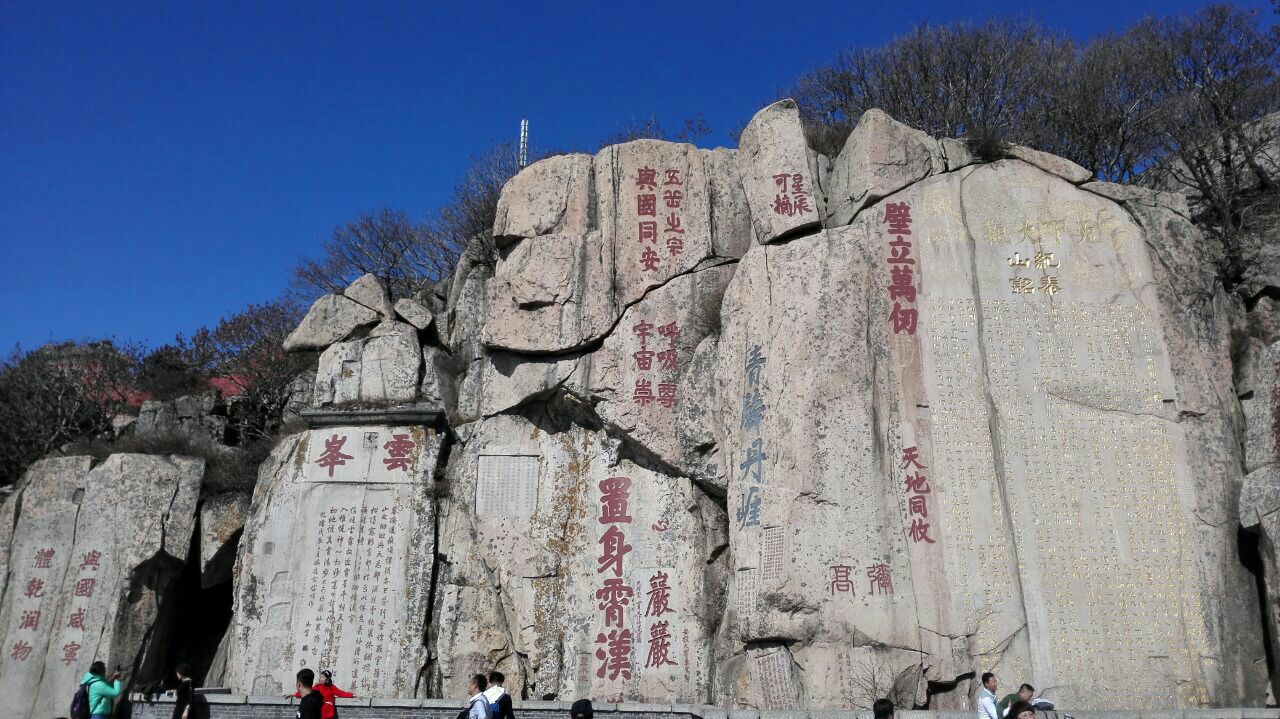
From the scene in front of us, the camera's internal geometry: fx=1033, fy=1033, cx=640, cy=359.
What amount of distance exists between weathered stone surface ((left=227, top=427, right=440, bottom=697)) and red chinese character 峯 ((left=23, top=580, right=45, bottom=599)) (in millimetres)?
2638

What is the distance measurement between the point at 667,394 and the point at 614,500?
4.48ft

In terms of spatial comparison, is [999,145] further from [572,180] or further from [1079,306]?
[572,180]

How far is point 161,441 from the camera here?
44.5 feet

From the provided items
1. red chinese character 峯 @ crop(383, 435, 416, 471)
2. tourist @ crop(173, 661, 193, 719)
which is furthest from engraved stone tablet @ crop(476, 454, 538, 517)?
tourist @ crop(173, 661, 193, 719)

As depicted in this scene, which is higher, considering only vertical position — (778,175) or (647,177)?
(647,177)

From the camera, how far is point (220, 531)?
13.0 m

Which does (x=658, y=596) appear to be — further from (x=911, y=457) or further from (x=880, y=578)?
(x=911, y=457)

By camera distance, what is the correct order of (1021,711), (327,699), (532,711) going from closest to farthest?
(1021,711) → (327,699) → (532,711)

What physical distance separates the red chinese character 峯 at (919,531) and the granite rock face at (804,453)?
0.02 meters

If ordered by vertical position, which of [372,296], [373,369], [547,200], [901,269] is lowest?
[373,369]

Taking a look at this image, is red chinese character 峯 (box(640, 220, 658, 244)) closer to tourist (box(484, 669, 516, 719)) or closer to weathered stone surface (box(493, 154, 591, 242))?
weathered stone surface (box(493, 154, 591, 242))

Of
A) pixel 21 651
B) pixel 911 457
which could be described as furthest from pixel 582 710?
pixel 21 651

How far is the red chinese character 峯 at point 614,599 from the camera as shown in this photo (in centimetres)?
1139

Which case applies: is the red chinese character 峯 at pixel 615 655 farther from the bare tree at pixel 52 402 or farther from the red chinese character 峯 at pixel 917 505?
the bare tree at pixel 52 402
